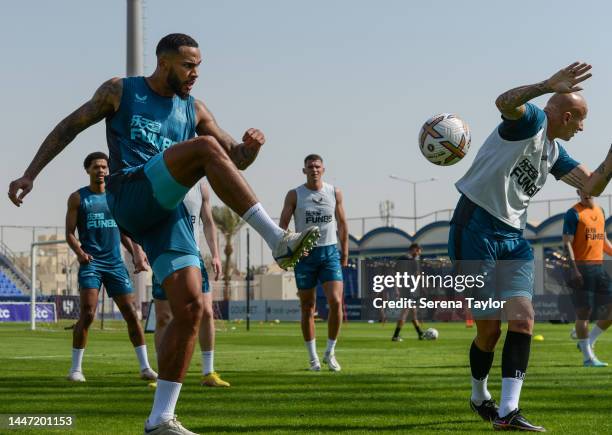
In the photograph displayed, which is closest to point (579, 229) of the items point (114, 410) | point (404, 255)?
point (114, 410)

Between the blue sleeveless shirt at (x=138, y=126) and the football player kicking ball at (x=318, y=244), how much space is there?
6.44 m

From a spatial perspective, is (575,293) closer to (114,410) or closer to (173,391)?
(114,410)

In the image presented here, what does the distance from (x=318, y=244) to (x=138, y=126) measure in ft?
22.5

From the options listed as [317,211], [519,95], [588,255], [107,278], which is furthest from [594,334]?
[519,95]

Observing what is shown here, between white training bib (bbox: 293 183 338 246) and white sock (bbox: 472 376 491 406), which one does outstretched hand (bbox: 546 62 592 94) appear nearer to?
white sock (bbox: 472 376 491 406)

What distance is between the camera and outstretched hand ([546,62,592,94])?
6.29m

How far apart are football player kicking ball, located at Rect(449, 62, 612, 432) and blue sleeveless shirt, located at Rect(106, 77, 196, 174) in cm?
219

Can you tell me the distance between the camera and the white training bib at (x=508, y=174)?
699cm

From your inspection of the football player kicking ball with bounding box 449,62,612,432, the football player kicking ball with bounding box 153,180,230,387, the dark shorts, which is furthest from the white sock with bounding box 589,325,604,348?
the football player kicking ball with bounding box 449,62,612,432

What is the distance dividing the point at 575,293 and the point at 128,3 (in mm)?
27149

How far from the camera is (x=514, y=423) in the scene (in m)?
6.45

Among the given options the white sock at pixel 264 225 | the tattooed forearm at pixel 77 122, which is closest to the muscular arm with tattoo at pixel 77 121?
→ the tattooed forearm at pixel 77 122

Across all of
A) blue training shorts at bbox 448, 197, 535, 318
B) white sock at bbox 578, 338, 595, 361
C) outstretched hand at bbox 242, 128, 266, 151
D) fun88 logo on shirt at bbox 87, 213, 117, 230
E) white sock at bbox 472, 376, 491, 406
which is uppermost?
outstretched hand at bbox 242, 128, 266, 151

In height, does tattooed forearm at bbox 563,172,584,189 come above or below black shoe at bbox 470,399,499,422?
above
